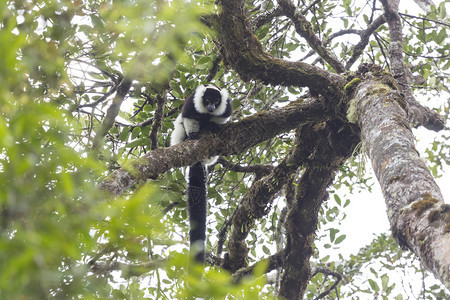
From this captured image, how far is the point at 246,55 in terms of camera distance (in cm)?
379

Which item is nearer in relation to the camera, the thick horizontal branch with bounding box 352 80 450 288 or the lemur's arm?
the thick horizontal branch with bounding box 352 80 450 288

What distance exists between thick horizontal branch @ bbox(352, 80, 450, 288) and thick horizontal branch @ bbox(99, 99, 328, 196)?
679 mm

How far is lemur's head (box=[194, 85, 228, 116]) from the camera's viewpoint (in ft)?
17.0

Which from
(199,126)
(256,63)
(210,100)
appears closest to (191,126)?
(199,126)

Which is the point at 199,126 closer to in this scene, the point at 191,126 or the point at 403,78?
the point at 191,126

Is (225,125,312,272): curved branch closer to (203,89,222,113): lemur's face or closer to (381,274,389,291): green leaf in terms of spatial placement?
(203,89,222,113): lemur's face

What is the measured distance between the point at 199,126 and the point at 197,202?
3.44 feet

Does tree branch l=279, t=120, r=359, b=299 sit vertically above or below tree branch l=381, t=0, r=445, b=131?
below

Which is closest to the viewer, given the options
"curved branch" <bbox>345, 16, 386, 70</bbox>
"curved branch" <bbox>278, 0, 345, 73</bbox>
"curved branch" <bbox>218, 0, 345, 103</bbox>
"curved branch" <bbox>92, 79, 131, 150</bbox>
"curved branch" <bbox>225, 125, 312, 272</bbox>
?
"curved branch" <bbox>92, 79, 131, 150</bbox>

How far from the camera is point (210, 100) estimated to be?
5.40 meters

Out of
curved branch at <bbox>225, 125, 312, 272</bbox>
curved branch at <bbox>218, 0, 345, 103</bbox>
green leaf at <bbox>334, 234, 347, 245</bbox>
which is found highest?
curved branch at <bbox>218, 0, 345, 103</bbox>

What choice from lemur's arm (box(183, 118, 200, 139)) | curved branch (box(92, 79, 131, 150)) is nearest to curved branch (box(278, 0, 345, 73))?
lemur's arm (box(183, 118, 200, 139))

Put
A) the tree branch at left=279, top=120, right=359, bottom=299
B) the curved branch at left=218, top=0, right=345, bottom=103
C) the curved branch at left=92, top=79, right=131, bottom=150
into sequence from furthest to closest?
1. the tree branch at left=279, top=120, right=359, bottom=299
2. the curved branch at left=218, top=0, right=345, bottom=103
3. the curved branch at left=92, top=79, right=131, bottom=150

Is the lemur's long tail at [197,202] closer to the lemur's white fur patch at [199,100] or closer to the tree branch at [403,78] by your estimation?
the lemur's white fur patch at [199,100]
